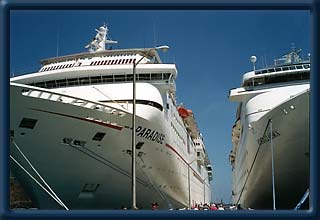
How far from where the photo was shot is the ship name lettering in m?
18.3

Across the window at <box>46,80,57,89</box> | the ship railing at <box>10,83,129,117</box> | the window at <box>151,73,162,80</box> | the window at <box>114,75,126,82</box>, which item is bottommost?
the ship railing at <box>10,83,129,117</box>

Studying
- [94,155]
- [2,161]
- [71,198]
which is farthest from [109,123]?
[2,161]

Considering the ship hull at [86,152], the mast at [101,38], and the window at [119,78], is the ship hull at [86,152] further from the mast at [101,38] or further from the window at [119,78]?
the mast at [101,38]

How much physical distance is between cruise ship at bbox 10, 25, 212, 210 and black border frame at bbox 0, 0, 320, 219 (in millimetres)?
8311

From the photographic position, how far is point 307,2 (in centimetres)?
366

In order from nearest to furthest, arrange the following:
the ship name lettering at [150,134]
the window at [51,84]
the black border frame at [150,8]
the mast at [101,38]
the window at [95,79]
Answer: the black border frame at [150,8]
the mast at [101,38]
the ship name lettering at [150,134]
the window at [51,84]
the window at [95,79]

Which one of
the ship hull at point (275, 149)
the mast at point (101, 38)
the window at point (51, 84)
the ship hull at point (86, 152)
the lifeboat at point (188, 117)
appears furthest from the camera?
the window at point (51, 84)

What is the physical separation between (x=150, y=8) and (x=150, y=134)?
50.1 feet

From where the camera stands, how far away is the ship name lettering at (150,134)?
18.3 m

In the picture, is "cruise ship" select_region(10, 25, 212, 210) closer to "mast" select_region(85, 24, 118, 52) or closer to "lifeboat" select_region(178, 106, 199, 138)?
"mast" select_region(85, 24, 118, 52)

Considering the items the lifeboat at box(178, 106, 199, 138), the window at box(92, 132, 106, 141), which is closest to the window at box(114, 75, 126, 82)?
the window at box(92, 132, 106, 141)

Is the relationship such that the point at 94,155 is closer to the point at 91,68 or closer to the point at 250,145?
the point at 91,68

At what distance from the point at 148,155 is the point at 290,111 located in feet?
19.8

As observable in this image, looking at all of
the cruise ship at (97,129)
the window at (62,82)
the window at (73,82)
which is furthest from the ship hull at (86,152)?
the window at (62,82)
